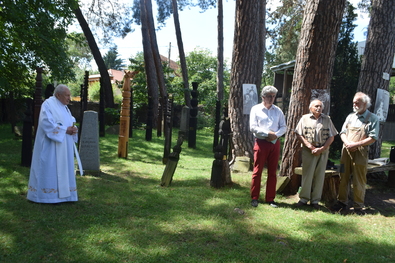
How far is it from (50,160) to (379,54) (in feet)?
23.9

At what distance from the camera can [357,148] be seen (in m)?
Result: 5.52

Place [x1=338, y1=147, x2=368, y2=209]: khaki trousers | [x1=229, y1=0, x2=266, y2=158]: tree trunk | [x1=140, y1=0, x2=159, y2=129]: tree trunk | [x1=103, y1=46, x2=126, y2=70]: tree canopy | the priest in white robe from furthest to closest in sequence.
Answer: [x1=103, y1=46, x2=126, y2=70]: tree canopy
[x1=140, y1=0, x2=159, y2=129]: tree trunk
[x1=229, y1=0, x2=266, y2=158]: tree trunk
[x1=338, y1=147, x2=368, y2=209]: khaki trousers
the priest in white robe

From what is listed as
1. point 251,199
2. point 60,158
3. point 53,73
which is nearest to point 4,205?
point 60,158

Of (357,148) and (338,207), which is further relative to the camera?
(338,207)

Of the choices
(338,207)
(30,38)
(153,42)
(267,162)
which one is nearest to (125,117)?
(30,38)

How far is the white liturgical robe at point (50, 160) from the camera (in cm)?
487

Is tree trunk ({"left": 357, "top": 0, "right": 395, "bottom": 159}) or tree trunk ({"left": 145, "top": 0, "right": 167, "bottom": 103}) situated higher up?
tree trunk ({"left": 145, "top": 0, "right": 167, "bottom": 103})

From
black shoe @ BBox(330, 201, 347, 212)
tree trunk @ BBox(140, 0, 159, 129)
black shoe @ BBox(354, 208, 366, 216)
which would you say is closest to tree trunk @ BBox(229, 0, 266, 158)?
black shoe @ BBox(330, 201, 347, 212)

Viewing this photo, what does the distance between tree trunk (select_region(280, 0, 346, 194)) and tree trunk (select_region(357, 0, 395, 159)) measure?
2.41 m

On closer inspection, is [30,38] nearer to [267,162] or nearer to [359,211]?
[267,162]

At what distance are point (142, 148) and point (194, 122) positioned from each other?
232 centimetres

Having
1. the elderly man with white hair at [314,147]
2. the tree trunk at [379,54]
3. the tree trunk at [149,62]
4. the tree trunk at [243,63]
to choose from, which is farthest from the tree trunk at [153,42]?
the elderly man with white hair at [314,147]

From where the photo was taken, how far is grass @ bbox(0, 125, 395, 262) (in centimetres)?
367

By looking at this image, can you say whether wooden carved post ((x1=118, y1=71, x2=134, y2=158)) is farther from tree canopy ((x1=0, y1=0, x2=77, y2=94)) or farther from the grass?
tree canopy ((x1=0, y1=0, x2=77, y2=94))
